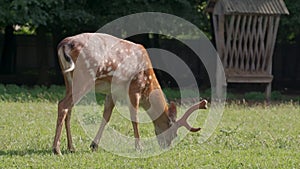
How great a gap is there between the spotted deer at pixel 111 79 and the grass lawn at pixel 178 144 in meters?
0.37

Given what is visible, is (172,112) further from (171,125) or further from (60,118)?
(60,118)

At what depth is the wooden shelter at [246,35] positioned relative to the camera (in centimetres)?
1578

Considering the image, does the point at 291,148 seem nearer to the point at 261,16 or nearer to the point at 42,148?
the point at 42,148

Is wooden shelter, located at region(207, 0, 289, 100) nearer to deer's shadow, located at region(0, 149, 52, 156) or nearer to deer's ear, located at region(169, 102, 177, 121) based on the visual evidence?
deer's ear, located at region(169, 102, 177, 121)

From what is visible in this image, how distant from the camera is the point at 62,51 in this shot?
24.9ft

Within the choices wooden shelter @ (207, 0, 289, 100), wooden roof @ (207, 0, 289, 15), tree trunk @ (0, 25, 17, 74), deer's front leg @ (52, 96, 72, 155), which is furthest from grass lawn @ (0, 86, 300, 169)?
tree trunk @ (0, 25, 17, 74)

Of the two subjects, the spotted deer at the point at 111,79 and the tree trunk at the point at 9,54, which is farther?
the tree trunk at the point at 9,54

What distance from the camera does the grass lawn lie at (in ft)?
23.3

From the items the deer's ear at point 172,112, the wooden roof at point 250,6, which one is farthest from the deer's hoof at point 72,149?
the wooden roof at point 250,6

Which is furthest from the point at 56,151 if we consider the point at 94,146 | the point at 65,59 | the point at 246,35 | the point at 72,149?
the point at 246,35

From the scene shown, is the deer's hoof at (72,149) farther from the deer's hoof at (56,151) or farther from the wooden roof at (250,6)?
the wooden roof at (250,6)

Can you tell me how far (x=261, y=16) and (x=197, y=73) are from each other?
686 cm

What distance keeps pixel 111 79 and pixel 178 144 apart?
1356 millimetres

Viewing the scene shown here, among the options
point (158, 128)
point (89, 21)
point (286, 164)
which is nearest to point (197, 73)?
point (89, 21)
